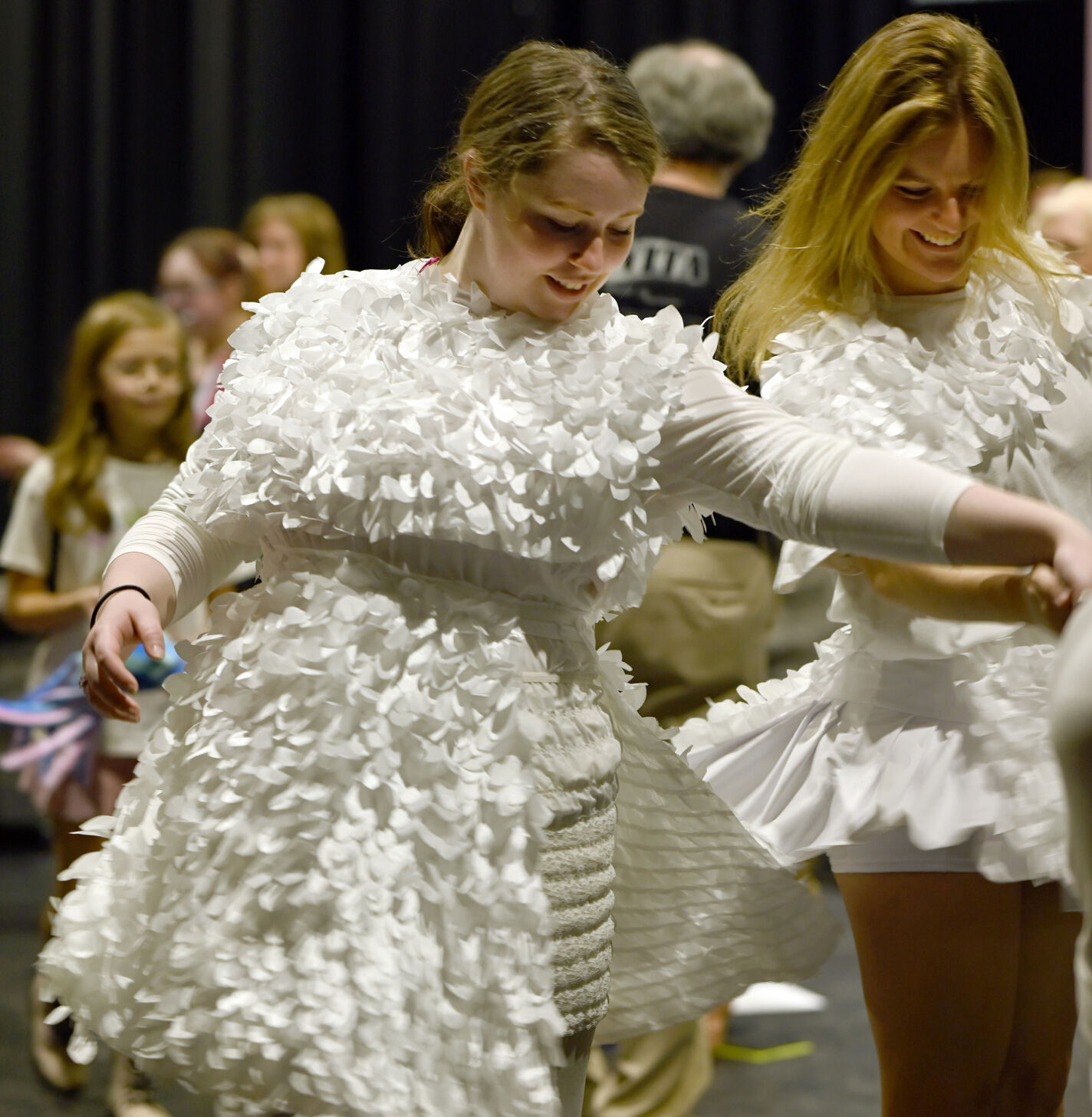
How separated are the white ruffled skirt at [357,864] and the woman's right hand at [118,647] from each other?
7cm

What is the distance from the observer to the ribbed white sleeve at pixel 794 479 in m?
1.23

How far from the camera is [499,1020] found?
1.25m

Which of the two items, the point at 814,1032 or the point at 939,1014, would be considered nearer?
the point at 939,1014

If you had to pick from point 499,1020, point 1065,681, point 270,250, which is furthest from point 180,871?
point 270,250

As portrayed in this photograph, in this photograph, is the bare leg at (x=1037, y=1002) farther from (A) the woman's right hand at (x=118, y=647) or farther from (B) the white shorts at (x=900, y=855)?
(A) the woman's right hand at (x=118, y=647)

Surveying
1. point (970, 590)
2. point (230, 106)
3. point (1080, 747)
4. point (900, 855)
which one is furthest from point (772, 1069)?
point (230, 106)

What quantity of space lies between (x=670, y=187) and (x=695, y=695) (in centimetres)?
86

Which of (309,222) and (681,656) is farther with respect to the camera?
(309,222)

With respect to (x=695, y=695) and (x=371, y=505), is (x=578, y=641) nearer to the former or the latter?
(x=371, y=505)

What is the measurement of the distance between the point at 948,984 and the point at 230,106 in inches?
153

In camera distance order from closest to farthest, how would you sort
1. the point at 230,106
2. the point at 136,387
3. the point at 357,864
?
1. the point at 357,864
2. the point at 136,387
3. the point at 230,106

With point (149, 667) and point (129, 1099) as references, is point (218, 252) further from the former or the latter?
point (129, 1099)

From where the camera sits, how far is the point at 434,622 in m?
1.32

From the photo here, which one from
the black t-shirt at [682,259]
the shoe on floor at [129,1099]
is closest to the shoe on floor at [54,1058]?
the shoe on floor at [129,1099]
